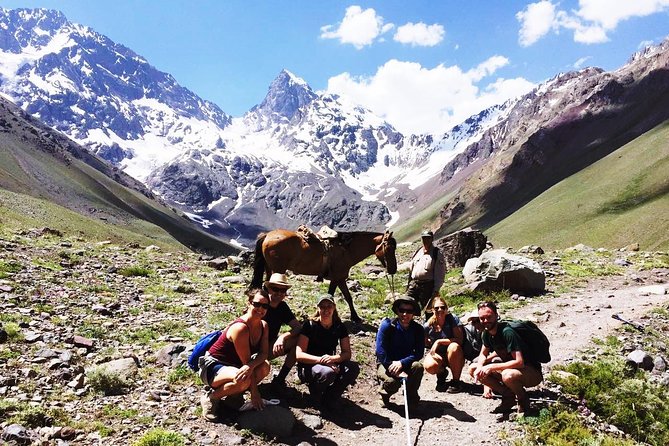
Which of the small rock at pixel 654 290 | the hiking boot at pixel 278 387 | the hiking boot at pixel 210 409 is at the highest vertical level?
the hiking boot at pixel 210 409

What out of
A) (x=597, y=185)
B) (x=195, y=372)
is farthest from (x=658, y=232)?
(x=195, y=372)

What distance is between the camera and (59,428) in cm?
723

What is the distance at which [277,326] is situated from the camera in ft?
32.9

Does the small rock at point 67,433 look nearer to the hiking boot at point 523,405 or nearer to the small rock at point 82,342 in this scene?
the small rock at point 82,342

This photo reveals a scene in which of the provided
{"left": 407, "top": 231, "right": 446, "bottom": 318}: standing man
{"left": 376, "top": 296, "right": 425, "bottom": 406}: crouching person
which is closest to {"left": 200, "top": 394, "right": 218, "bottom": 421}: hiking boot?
{"left": 376, "top": 296, "right": 425, "bottom": 406}: crouching person

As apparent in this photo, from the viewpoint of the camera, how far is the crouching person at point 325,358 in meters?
9.37

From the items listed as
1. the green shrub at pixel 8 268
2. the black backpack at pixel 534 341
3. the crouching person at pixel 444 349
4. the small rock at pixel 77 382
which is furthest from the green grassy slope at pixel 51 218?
the black backpack at pixel 534 341

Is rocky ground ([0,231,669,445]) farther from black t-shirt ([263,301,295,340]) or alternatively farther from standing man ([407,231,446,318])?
standing man ([407,231,446,318])

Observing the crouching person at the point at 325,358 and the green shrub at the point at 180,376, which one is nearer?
the crouching person at the point at 325,358

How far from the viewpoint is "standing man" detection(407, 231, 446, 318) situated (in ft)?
44.3

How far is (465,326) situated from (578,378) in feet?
8.55

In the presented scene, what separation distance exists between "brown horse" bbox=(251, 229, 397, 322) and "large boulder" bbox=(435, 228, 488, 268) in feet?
44.3

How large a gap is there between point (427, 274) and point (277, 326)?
5.32 metres

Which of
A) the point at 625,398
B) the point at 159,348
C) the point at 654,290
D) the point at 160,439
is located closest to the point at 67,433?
the point at 160,439
